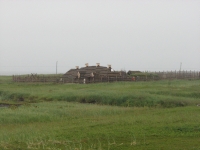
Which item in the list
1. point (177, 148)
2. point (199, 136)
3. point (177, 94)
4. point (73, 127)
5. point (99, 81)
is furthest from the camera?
point (99, 81)

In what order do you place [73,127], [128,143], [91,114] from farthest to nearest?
[91,114] < [73,127] < [128,143]

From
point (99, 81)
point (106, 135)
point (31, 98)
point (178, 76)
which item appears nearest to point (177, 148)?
point (106, 135)

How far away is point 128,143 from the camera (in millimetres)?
11633

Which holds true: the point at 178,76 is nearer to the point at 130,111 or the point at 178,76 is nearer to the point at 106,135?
the point at 130,111

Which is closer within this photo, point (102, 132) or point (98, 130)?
point (102, 132)

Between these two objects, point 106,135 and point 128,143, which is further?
point 106,135

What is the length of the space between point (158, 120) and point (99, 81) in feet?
107

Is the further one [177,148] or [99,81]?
[99,81]

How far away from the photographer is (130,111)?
21.6 metres

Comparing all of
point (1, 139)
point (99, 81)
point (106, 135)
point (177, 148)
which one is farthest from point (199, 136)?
point (99, 81)

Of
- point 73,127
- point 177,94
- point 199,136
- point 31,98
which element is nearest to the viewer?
point 199,136

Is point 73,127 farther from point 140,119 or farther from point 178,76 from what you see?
point 178,76

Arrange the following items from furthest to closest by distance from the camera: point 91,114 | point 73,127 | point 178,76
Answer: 1. point 178,76
2. point 91,114
3. point 73,127

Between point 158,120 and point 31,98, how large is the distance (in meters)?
18.7
